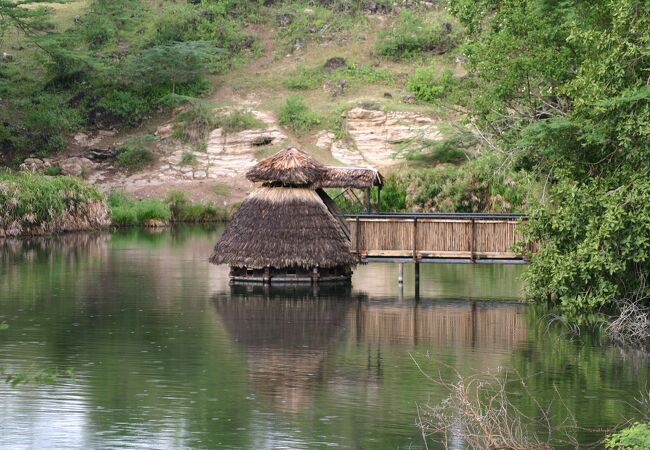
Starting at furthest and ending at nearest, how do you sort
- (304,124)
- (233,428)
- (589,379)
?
(304,124) < (589,379) < (233,428)

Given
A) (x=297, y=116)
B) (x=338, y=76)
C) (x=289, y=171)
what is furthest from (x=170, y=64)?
(x=289, y=171)

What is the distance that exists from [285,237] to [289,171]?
1663 millimetres

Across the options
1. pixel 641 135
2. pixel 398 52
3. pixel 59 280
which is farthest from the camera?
pixel 398 52

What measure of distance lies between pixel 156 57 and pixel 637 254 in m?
39.6

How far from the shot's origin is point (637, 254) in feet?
68.6

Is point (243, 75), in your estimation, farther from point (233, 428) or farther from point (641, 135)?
point (233, 428)

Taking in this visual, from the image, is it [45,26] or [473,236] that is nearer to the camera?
[473,236]

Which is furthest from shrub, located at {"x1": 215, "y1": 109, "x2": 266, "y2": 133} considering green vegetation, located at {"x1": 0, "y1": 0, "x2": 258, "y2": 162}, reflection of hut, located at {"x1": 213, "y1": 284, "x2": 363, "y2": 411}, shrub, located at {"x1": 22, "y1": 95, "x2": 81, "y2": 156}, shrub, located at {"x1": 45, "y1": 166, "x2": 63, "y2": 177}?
reflection of hut, located at {"x1": 213, "y1": 284, "x2": 363, "y2": 411}

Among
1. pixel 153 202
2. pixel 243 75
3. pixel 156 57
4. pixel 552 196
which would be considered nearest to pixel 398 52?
pixel 243 75

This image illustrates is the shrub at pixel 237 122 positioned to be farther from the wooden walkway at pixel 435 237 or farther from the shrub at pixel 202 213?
the wooden walkway at pixel 435 237

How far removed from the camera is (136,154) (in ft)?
178

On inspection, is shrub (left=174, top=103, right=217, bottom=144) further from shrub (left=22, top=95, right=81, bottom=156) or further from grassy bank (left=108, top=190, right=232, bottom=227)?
grassy bank (left=108, top=190, right=232, bottom=227)

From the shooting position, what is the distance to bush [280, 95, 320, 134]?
181ft

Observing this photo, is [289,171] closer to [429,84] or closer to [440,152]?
[440,152]
